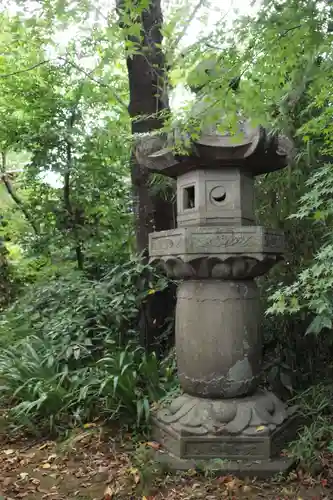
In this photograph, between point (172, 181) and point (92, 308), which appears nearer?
point (92, 308)

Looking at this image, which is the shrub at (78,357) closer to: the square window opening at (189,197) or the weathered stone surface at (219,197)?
the square window opening at (189,197)

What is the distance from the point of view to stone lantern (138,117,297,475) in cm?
314

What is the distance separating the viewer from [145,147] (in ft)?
11.4

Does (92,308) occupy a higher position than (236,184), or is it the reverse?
(236,184)

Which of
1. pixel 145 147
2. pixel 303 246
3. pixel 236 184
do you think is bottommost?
pixel 303 246

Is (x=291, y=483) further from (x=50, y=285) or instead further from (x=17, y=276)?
(x=17, y=276)

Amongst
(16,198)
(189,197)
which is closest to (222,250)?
(189,197)

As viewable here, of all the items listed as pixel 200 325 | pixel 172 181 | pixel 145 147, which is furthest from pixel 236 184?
pixel 172 181

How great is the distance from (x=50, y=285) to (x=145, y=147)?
8.01 feet

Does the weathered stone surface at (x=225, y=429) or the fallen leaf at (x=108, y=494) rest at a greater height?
the weathered stone surface at (x=225, y=429)

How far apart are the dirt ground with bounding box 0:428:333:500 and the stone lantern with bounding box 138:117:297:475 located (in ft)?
0.47

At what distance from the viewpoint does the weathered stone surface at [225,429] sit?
3131 millimetres

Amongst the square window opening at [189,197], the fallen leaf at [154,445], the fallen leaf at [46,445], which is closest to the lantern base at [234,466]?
the fallen leaf at [154,445]

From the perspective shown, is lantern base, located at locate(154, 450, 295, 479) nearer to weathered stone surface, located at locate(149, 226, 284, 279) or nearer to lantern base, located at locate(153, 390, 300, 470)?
lantern base, located at locate(153, 390, 300, 470)
